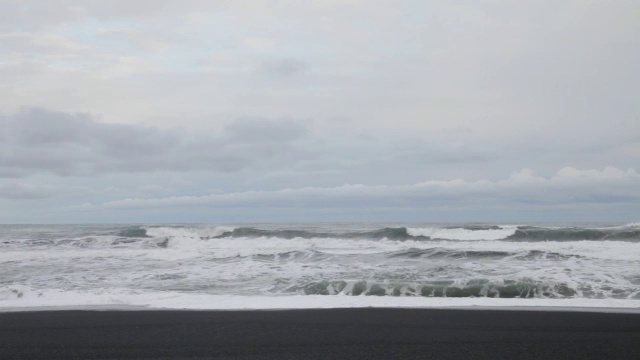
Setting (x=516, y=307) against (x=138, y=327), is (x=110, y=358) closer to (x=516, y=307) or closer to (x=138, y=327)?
(x=138, y=327)

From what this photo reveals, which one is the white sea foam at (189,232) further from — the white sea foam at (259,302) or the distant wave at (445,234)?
the white sea foam at (259,302)

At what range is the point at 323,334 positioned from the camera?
6383 mm

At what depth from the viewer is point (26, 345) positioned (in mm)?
5930

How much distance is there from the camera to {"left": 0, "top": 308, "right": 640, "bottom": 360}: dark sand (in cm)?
548

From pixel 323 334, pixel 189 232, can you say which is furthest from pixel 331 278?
pixel 189 232

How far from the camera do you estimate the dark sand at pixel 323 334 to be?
5477mm

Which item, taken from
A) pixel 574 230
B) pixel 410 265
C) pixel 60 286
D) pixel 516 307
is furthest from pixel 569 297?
pixel 574 230

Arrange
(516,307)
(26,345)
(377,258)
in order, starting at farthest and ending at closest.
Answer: (377,258) → (516,307) → (26,345)

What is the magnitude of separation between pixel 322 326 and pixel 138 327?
223 centimetres

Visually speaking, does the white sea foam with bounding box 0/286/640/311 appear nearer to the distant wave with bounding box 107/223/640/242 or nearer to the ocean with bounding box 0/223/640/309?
the ocean with bounding box 0/223/640/309

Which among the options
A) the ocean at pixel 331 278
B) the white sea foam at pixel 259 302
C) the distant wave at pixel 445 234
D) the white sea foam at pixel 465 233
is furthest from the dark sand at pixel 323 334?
the white sea foam at pixel 465 233

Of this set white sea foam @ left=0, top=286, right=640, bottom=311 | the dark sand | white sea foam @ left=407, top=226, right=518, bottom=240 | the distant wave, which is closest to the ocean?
white sea foam @ left=0, top=286, right=640, bottom=311

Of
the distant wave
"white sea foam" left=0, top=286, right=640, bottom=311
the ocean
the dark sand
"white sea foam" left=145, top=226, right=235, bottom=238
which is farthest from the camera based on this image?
"white sea foam" left=145, top=226, right=235, bottom=238

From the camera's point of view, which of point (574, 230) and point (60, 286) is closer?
point (60, 286)
